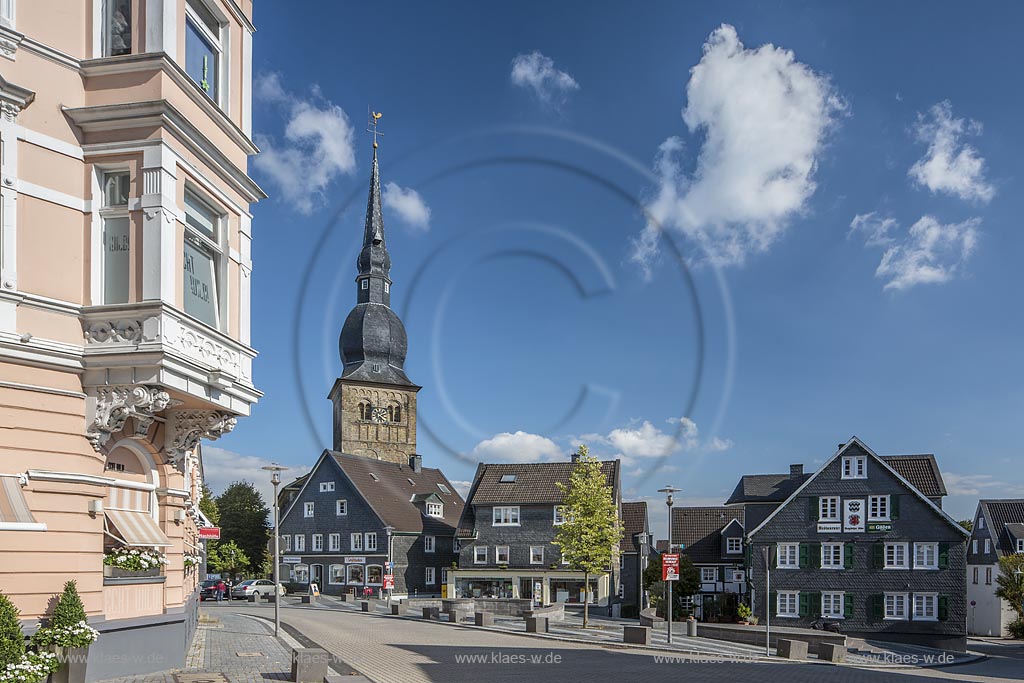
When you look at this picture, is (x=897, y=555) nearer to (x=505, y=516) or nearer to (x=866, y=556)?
(x=866, y=556)

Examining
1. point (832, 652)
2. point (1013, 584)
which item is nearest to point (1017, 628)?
point (1013, 584)

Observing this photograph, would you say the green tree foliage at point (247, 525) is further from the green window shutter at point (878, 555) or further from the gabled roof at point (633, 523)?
the green window shutter at point (878, 555)

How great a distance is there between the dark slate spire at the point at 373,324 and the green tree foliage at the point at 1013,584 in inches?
2598

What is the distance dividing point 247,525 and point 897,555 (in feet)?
223

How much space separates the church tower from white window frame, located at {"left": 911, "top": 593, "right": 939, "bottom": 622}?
63001 mm

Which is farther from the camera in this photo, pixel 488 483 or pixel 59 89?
pixel 488 483

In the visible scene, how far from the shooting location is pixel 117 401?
1552 cm

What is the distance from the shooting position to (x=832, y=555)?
2264 inches

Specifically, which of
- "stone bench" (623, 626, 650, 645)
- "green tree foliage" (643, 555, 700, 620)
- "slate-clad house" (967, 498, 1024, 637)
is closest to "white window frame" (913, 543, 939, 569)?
"green tree foliage" (643, 555, 700, 620)

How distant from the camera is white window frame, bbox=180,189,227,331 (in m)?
17.3

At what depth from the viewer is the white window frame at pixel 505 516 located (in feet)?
235

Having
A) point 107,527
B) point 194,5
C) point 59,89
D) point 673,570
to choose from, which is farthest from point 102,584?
point 673,570

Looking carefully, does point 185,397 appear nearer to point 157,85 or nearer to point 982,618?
point 157,85

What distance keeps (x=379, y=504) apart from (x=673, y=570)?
4314 centimetres
